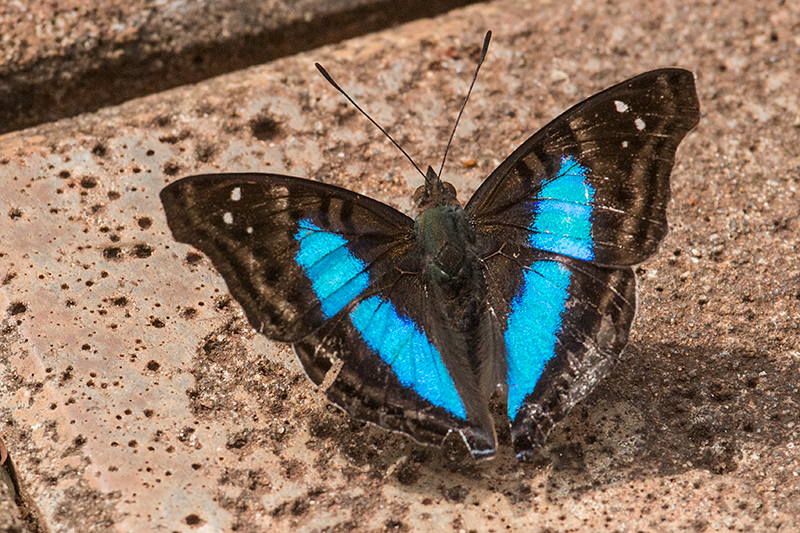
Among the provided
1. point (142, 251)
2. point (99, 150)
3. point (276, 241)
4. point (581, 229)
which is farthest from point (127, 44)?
point (581, 229)

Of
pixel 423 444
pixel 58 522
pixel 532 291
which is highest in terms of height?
pixel 532 291

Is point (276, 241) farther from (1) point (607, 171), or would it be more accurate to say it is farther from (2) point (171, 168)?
(1) point (607, 171)

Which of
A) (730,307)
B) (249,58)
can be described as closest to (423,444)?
(730,307)

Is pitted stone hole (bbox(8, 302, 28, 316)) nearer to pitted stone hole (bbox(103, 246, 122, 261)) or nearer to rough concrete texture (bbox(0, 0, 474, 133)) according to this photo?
pitted stone hole (bbox(103, 246, 122, 261))

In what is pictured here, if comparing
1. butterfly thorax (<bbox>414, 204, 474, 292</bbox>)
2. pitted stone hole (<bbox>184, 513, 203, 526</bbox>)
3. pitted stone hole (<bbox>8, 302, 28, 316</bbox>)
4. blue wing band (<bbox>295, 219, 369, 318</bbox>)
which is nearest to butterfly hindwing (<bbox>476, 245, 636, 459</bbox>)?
butterfly thorax (<bbox>414, 204, 474, 292</bbox>)

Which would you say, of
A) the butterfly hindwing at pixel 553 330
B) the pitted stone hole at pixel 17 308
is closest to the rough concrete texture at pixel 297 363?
the pitted stone hole at pixel 17 308

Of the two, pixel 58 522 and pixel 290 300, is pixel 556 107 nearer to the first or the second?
pixel 290 300

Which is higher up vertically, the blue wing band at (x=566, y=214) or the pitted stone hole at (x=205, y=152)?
the pitted stone hole at (x=205, y=152)

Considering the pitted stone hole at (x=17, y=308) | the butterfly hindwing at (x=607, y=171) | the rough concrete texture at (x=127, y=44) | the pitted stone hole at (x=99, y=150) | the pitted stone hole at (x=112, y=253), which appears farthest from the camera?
the rough concrete texture at (x=127, y=44)

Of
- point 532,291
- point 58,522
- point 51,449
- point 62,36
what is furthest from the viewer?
point 62,36

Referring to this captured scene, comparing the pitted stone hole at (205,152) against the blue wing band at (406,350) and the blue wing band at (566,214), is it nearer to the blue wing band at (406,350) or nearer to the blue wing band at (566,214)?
the blue wing band at (406,350)
